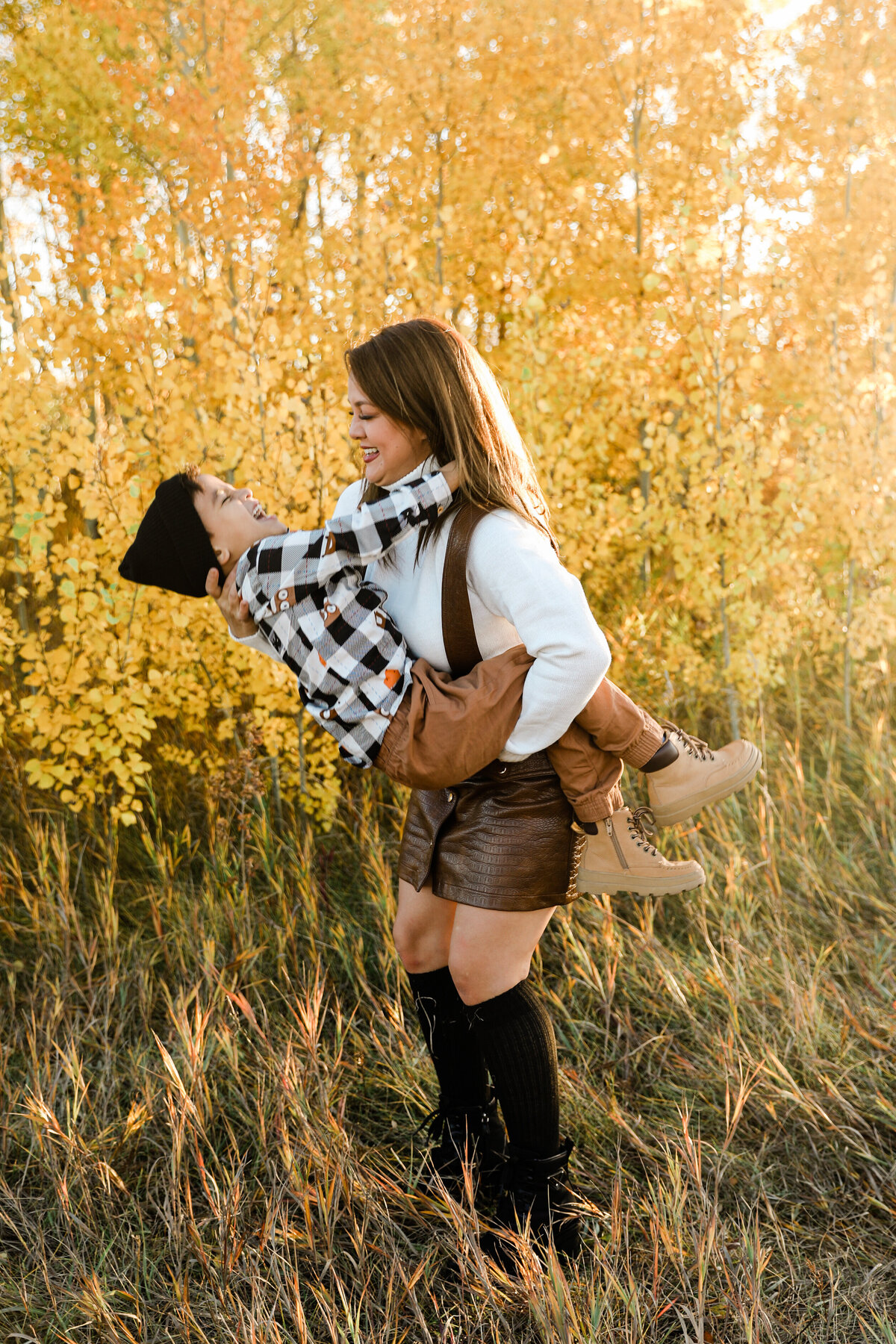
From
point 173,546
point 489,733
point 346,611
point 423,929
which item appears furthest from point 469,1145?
point 173,546

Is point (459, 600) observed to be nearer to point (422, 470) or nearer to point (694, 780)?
point (422, 470)

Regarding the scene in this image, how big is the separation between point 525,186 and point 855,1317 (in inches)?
147

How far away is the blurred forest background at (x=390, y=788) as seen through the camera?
5.81ft

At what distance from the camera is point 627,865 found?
1.69 metres

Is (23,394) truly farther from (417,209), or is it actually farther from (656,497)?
(656,497)

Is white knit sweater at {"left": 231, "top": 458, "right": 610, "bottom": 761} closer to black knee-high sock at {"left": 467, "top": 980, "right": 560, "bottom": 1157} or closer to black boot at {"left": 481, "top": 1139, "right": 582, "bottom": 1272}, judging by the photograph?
black knee-high sock at {"left": 467, "top": 980, "right": 560, "bottom": 1157}

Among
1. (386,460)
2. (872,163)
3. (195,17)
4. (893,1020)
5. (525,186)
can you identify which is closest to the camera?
(386,460)

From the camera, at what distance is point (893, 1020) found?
228 centimetres

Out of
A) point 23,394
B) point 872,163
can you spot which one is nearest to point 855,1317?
point 23,394

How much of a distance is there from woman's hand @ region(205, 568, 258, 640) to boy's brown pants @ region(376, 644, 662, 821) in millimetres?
356

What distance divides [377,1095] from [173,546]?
1.48 meters

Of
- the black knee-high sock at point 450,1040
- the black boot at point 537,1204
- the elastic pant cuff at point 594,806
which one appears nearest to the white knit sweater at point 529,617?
the elastic pant cuff at point 594,806

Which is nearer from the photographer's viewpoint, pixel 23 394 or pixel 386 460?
pixel 386 460

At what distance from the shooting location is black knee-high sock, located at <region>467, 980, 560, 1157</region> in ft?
5.23
